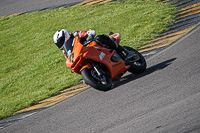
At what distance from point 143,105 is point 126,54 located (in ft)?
7.29

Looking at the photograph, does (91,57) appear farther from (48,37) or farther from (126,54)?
(48,37)

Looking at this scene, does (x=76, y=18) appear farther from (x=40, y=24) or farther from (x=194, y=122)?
(x=194, y=122)

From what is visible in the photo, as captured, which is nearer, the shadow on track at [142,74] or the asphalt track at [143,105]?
the asphalt track at [143,105]

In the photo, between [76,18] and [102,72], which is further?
[76,18]

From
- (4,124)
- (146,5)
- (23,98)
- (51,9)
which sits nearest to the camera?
(4,124)

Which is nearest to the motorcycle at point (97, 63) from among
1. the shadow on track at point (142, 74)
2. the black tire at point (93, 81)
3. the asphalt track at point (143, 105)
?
the black tire at point (93, 81)

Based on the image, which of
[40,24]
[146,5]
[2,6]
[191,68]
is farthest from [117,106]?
[2,6]

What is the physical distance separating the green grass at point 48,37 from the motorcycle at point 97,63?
1.66m

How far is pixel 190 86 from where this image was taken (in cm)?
559

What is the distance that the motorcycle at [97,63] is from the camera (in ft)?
22.2

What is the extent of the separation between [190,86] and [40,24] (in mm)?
11174

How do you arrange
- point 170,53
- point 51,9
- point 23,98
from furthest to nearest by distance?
point 51,9 < point 23,98 < point 170,53

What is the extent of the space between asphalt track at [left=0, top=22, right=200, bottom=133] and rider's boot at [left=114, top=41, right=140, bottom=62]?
1.32 feet

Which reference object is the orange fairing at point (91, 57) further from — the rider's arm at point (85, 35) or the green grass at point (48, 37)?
the green grass at point (48, 37)
